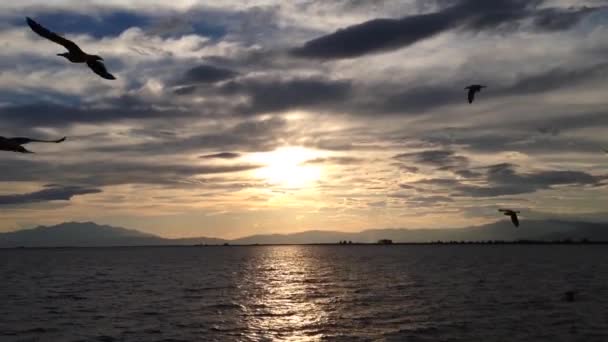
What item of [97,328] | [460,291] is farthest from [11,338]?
[460,291]

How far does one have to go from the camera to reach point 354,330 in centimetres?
4466

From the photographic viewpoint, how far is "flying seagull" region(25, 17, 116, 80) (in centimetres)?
1439

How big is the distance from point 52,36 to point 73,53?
2.05ft

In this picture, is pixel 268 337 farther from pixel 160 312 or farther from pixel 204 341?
pixel 160 312

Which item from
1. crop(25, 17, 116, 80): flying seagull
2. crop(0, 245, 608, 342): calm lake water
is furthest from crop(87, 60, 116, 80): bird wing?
crop(0, 245, 608, 342): calm lake water

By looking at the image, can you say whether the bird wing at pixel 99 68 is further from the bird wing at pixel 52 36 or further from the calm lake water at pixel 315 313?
the calm lake water at pixel 315 313

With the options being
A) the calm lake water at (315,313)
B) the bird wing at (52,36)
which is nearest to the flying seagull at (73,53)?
the bird wing at (52,36)

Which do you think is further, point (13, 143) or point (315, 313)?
point (315, 313)

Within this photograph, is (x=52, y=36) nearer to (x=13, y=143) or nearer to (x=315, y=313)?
(x=13, y=143)

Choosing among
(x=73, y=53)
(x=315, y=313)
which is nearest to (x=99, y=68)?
(x=73, y=53)

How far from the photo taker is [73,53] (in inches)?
588

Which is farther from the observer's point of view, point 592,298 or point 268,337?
point 592,298

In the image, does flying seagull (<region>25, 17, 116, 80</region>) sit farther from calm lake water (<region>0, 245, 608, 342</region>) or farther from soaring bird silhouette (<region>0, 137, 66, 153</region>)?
calm lake water (<region>0, 245, 608, 342</region>)

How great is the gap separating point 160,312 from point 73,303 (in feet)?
50.0
